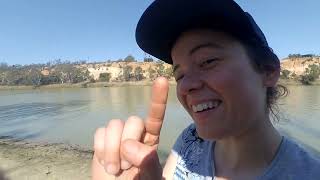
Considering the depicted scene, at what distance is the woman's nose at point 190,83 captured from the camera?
161 centimetres

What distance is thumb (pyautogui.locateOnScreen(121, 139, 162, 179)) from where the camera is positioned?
4.34 feet

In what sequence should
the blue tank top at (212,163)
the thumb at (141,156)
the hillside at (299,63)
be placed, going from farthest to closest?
the hillside at (299,63)
the blue tank top at (212,163)
the thumb at (141,156)

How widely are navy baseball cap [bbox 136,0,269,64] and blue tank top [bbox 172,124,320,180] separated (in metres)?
0.52

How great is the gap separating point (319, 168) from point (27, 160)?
1136cm

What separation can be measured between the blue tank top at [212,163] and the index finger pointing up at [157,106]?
1.62 ft

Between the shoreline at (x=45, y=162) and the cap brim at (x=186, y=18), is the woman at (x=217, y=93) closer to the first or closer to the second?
the cap brim at (x=186, y=18)

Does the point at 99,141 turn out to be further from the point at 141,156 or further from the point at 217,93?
the point at 217,93

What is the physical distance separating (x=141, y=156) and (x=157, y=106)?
0.85ft

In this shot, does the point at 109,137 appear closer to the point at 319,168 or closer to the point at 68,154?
the point at 319,168

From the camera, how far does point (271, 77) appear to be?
6.00ft

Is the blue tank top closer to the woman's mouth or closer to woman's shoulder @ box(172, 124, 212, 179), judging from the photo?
woman's shoulder @ box(172, 124, 212, 179)

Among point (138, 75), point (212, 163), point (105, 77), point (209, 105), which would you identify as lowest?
point (105, 77)

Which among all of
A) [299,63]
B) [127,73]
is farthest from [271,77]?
[299,63]

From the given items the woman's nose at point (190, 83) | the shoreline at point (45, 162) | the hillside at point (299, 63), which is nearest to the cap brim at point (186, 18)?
the woman's nose at point (190, 83)
